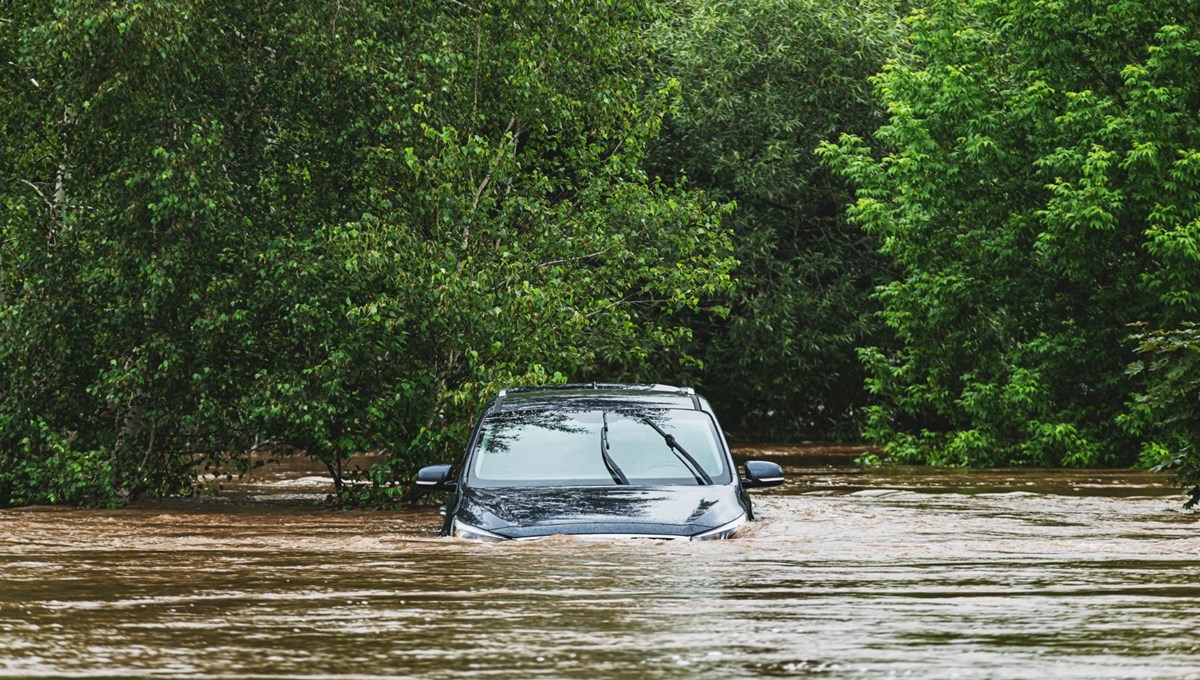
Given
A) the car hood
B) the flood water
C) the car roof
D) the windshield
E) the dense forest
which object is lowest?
the flood water

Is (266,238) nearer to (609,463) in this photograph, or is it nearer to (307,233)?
(307,233)

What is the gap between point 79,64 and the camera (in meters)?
16.4

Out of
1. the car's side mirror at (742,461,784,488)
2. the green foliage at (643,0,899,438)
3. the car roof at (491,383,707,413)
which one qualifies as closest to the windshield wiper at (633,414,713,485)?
the car roof at (491,383,707,413)

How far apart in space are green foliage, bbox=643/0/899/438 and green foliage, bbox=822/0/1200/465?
13.4 feet

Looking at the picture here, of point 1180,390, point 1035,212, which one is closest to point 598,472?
point 1180,390

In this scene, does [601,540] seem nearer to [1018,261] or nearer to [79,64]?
[79,64]

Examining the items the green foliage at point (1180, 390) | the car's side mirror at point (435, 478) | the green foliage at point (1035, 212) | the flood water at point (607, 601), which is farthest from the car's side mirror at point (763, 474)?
the green foliage at point (1035, 212)

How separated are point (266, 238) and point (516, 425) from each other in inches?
244

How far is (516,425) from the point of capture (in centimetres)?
1145

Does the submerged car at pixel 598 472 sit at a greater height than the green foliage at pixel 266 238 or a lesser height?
lesser

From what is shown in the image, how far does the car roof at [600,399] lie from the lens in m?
11.6

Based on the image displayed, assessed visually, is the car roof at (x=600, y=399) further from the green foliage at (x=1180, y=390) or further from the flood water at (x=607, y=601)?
the green foliage at (x=1180, y=390)

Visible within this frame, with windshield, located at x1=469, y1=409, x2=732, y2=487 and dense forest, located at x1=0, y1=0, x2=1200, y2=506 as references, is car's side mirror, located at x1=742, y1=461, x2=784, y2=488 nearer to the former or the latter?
windshield, located at x1=469, y1=409, x2=732, y2=487

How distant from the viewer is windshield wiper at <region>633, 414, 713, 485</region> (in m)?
10.9
